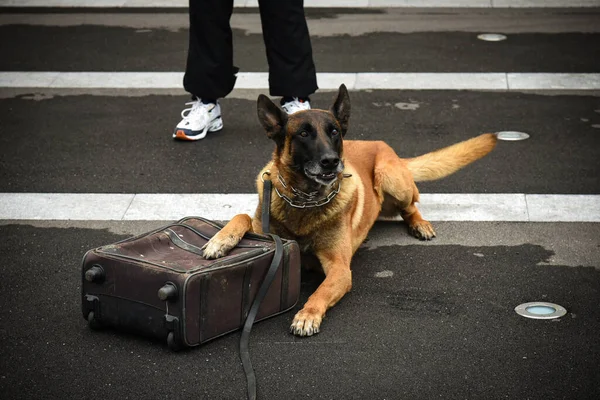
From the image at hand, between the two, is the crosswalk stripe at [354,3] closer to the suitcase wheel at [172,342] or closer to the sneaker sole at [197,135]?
the sneaker sole at [197,135]

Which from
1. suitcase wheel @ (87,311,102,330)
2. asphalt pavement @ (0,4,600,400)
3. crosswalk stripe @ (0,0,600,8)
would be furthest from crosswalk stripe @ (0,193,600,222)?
crosswalk stripe @ (0,0,600,8)

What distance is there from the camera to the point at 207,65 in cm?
652

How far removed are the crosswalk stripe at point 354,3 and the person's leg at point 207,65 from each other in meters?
4.08

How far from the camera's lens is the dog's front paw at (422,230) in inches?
201

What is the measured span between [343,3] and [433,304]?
6.92m

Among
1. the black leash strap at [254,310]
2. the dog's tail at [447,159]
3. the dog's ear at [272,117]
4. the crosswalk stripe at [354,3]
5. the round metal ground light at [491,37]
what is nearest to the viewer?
the black leash strap at [254,310]

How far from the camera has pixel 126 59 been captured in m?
8.69

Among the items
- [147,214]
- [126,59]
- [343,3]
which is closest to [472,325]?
[147,214]

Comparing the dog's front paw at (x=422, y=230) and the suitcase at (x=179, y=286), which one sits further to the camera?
the dog's front paw at (x=422, y=230)

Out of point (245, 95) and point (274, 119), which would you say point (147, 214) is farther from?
point (245, 95)

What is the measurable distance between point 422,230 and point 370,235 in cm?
33

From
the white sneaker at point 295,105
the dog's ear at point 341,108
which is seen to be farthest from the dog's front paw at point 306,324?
the white sneaker at point 295,105

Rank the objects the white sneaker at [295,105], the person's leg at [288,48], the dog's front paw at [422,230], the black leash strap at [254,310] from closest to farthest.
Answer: the black leash strap at [254,310]
the dog's front paw at [422,230]
the person's leg at [288,48]
the white sneaker at [295,105]

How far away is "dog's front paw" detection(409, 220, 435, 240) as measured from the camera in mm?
5094
